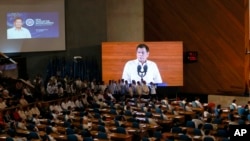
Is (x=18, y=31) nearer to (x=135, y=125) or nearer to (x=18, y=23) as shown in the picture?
(x=18, y=23)

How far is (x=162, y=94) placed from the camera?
27.6 metres

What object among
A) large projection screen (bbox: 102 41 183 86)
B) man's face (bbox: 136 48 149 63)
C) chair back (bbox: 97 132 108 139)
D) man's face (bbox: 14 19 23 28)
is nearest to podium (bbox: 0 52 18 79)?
man's face (bbox: 14 19 23 28)

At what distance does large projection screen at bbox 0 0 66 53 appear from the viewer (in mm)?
26297

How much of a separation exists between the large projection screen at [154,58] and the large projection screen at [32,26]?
314cm

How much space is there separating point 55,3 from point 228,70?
10.9 meters

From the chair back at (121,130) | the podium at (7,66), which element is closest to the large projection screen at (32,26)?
the podium at (7,66)

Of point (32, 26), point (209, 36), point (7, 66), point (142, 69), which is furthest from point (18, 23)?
point (209, 36)

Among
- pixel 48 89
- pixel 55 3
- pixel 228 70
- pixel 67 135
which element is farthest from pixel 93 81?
pixel 67 135

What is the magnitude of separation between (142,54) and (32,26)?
6549 millimetres

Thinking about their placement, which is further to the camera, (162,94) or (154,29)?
(154,29)

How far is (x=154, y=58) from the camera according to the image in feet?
88.5

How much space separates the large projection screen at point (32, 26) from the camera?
26.3 metres

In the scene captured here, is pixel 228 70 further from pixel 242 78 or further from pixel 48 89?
pixel 48 89

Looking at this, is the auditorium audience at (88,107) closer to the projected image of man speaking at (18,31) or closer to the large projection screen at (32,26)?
the large projection screen at (32,26)
